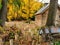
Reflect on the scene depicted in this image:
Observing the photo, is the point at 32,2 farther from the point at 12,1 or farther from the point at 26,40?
the point at 26,40

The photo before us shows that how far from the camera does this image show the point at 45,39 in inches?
456

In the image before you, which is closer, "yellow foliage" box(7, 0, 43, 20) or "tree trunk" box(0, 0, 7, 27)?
"tree trunk" box(0, 0, 7, 27)

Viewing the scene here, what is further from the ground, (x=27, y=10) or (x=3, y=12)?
(x=27, y=10)

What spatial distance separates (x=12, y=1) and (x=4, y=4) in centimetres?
219

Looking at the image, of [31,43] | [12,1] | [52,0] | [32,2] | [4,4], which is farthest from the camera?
[32,2]

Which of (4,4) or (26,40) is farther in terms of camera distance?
(4,4)

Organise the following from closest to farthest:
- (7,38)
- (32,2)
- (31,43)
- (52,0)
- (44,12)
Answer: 1. (31,43)
2. (7,38)
3. (52,0)
4. (44,12)
5. (32,2)

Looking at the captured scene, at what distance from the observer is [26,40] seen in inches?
451

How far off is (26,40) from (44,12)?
30375mm

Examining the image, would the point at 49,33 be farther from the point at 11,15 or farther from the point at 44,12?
the point at 11,15

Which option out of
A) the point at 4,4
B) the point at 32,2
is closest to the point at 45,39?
the point at 4,4

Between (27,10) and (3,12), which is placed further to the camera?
(27,10)

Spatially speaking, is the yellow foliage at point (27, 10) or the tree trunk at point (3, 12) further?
the yellow foliage at point (27, 10)

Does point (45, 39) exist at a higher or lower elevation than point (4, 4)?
lower
